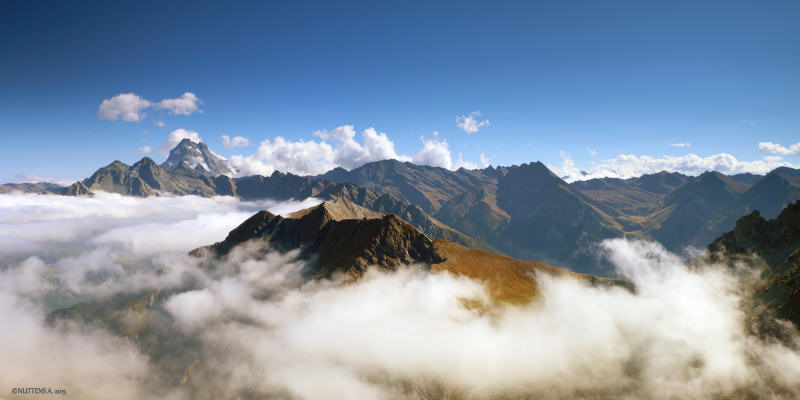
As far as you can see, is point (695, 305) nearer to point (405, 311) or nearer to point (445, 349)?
point (445, 349)

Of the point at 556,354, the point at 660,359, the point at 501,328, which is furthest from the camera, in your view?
the point at 501,328

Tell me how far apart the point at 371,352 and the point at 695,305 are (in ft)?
593

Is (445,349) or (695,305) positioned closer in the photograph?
(445,349)

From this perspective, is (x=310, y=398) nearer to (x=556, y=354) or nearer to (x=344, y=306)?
(x=344, y=306)

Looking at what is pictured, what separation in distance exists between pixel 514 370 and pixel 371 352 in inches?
2748

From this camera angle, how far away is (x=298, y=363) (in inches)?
7116

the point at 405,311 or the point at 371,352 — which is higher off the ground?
the point at 405,311

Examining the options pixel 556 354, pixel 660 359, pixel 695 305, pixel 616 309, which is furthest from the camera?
pixel 616 309

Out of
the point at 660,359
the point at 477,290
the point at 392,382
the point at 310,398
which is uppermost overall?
the point at 477,290

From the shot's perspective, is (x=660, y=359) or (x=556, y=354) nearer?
(x=660, y=359)

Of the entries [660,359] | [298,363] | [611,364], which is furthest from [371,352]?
[660,359]

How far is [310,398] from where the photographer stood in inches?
6043

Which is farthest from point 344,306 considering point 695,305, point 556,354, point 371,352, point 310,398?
point 695,305

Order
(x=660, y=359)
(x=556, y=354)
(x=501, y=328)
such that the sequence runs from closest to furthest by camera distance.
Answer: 1. (x=660, y=359)
2. (x=556, y=354)
3. (x=501, y=328)
